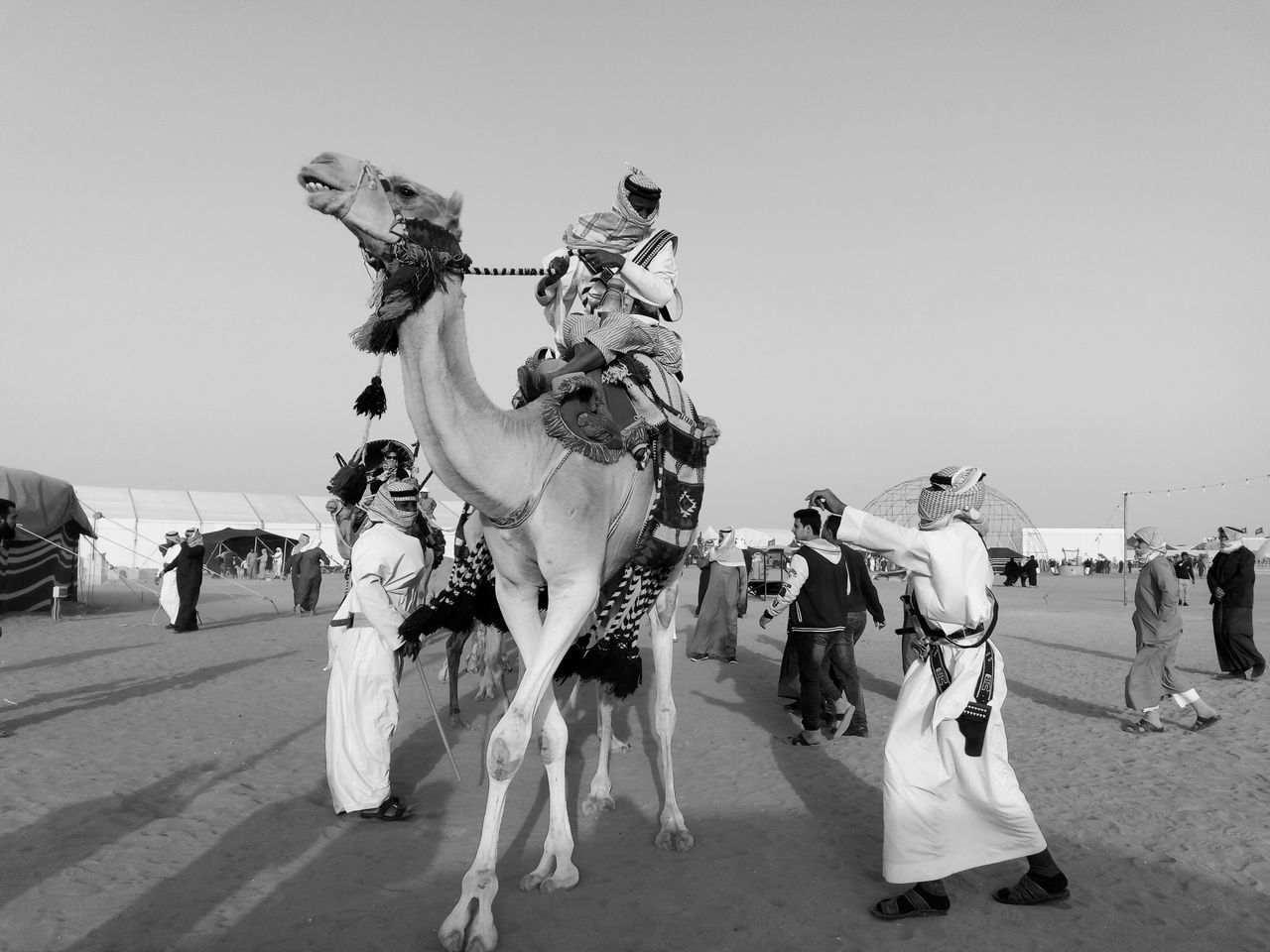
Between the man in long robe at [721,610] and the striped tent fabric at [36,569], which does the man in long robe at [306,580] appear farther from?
the man in long robe at [721,610]

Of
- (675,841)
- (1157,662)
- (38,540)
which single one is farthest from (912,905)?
(38,540)

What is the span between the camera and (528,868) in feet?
16.3

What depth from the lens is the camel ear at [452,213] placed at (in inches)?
157

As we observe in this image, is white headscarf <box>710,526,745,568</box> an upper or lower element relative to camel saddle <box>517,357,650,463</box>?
lower

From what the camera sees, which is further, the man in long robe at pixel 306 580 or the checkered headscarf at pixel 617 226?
the man in long robe at pixel 306 580

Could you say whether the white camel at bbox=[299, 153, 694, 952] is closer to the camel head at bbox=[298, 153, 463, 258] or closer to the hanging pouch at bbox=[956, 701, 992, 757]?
the camel head at bbox=[298, 153, 463, 258]

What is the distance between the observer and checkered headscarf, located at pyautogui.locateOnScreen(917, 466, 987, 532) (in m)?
4.69

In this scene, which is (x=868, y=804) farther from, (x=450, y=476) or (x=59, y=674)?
(x=59, y=674)

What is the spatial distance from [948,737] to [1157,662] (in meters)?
6.06

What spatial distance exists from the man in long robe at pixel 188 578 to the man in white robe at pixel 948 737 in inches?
695

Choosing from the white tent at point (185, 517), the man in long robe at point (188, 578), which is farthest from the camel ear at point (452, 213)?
the white tent at point (185, 517)

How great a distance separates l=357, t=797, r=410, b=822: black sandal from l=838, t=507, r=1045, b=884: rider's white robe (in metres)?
3.21

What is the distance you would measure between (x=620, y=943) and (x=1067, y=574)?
69.4 meters

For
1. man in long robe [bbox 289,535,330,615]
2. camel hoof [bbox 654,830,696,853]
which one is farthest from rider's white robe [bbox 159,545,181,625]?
camel hoof [bbox 654,830,696,853]
